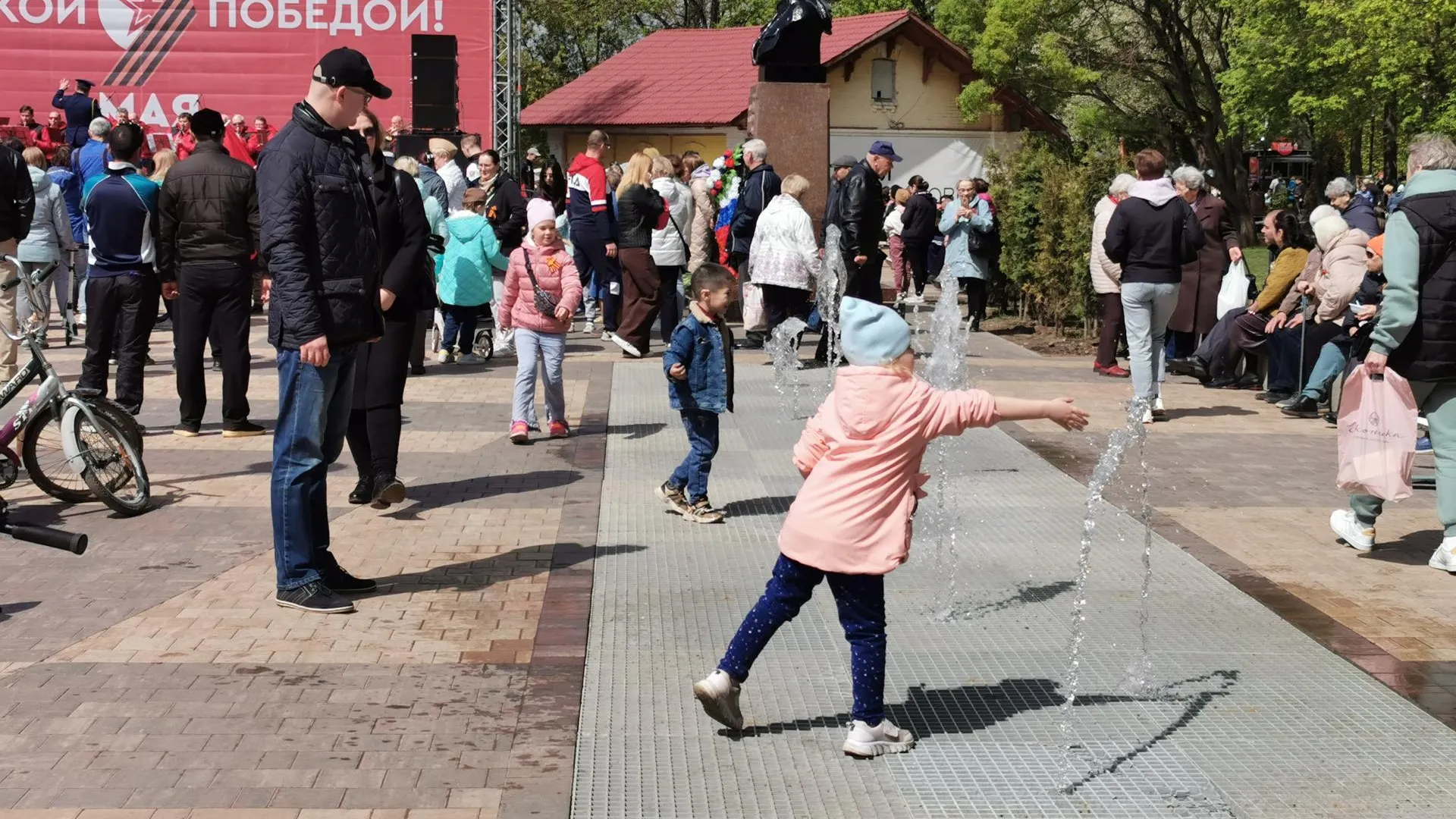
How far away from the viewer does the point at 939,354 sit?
11633 millimetres

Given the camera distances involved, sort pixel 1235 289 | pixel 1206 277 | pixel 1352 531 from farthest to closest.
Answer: pixel 1206 277
pixel 1235 289
pixel 1352 531

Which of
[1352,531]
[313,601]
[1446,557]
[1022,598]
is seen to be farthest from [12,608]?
[1446,557]

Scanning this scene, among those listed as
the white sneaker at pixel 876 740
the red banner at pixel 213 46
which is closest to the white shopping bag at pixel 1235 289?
the white sneaker at pixel 876 740

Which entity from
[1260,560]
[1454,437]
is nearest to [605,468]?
[1260,560]

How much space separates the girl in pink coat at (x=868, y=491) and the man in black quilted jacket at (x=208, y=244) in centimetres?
659

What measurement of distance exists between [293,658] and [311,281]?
150cm

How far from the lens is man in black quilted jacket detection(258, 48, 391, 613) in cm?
654

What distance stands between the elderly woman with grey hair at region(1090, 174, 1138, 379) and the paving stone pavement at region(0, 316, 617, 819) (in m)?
6.76

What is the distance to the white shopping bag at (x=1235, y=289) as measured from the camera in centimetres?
1481

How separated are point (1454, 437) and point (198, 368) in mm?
7540

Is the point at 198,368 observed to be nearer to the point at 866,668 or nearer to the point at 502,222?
the point at 502,222

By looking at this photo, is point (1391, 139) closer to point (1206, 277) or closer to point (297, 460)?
point (1206, 277)

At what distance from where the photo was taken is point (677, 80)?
45.8 metres

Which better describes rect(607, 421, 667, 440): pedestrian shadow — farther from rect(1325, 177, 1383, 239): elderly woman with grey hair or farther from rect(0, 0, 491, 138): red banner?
rect(0, 0, 491, 138): red banner
